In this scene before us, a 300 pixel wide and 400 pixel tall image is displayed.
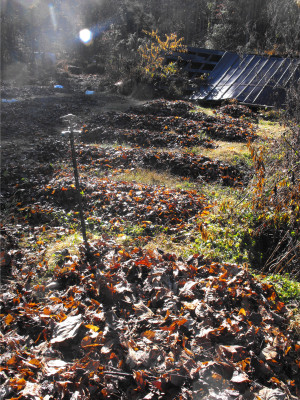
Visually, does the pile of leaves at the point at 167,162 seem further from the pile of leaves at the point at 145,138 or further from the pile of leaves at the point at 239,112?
the pile of leaves at the point at 239,112

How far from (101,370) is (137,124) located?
9510 millimetres

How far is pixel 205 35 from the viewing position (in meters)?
20.8

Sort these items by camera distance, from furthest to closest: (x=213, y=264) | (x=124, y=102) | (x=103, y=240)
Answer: (x=124, y=102)
(x=103, y=240)
(x=213, y=264)

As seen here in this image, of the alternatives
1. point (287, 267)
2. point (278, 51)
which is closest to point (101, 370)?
point (287, 267)

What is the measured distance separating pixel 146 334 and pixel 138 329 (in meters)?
0.14

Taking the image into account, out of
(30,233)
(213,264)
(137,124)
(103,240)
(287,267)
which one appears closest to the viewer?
(213,264)

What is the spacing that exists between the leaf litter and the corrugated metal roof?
10094 millimetres

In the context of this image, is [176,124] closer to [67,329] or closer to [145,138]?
[145,138]

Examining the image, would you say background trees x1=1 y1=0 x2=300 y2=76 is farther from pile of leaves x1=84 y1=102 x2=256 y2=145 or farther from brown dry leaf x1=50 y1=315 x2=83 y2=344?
brown dry leaf x1=50 y1=315 x2=83 y2=344

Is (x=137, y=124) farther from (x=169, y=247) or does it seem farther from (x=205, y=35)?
(x=205, y=35)

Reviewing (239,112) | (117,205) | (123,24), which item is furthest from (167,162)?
(123,24)

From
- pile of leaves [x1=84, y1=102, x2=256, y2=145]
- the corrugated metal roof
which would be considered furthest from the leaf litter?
the corrugated metal roof

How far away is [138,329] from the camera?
2447 millimetres

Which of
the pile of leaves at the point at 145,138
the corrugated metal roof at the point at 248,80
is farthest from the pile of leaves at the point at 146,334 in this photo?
the corrugated metal roof at the point at 248,80
